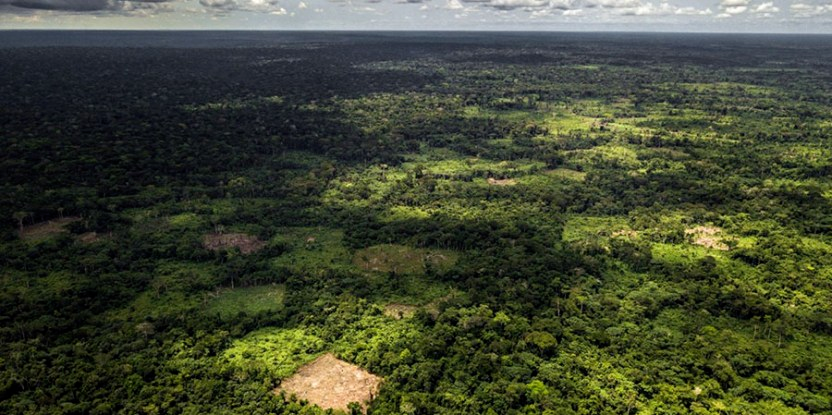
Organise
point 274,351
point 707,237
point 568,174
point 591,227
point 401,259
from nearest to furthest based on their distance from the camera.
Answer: point 274,351 < point 401,259 < point 707,237 < point 591,227 < point 568,174

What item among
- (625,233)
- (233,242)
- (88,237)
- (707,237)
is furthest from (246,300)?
(707,237)

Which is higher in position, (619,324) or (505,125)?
(505,125)

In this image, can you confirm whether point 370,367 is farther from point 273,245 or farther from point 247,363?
point 273,245

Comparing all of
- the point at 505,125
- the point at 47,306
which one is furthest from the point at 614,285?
the point at 505,125

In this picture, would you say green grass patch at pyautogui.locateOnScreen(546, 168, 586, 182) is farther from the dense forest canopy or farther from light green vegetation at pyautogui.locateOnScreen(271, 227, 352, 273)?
light green vegetation at pyautogui.locateOnScreen(271, 227, 352, 273)

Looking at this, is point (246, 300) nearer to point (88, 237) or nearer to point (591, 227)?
point (88, 237)

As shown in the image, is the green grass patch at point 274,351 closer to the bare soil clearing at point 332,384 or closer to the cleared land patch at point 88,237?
the bare soil clearing at point 332,384
